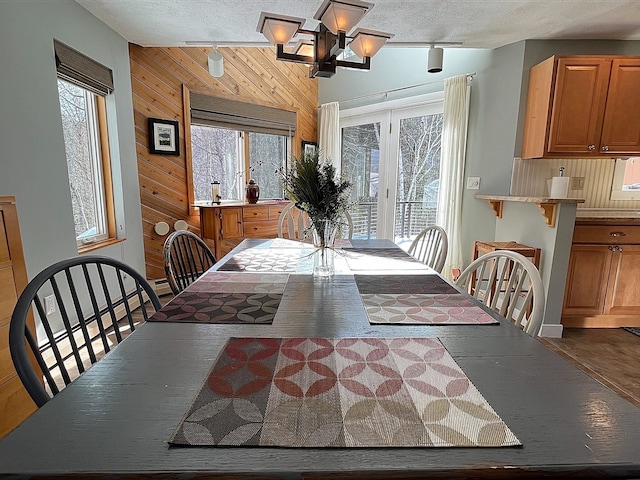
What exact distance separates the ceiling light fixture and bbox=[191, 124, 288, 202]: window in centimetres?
249

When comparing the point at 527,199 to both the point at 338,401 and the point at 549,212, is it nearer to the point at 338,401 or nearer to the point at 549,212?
the point at 549,212

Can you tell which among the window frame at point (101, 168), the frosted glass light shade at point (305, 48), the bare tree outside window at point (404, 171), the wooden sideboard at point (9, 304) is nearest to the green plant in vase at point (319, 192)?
the frosted glass light shade at point (305, 48)

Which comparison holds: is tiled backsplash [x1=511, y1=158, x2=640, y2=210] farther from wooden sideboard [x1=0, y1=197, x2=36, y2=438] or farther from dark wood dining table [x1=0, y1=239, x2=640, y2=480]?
wooden sideboard [x1=0, y1=197, x2=36, y2=438]

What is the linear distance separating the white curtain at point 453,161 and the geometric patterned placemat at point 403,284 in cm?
230

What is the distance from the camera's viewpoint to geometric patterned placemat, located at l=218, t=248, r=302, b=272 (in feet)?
5.55

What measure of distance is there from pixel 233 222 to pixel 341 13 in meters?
2.70

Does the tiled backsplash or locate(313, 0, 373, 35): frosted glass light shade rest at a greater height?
locate(313, 0, 373, 35): frosted glass light shade

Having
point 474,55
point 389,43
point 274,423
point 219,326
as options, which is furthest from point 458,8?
point 274,423

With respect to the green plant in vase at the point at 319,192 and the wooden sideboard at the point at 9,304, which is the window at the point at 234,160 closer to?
the wooden sideboard at the point at 9,304

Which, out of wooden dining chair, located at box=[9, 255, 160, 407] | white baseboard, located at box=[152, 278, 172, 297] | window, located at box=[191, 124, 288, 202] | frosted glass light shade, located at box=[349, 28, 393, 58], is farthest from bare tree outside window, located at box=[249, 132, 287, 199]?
frosted glass light shade, located at box=[349, 28, 393, 58]

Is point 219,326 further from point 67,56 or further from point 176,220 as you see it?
point 176,220

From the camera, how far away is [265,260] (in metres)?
1.87

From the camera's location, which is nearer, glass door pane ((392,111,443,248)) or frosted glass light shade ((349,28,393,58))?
frosted glass light shade ((349,28,393,58))

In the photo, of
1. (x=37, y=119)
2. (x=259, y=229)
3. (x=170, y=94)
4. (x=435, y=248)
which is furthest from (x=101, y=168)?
(x=435, y=248)
